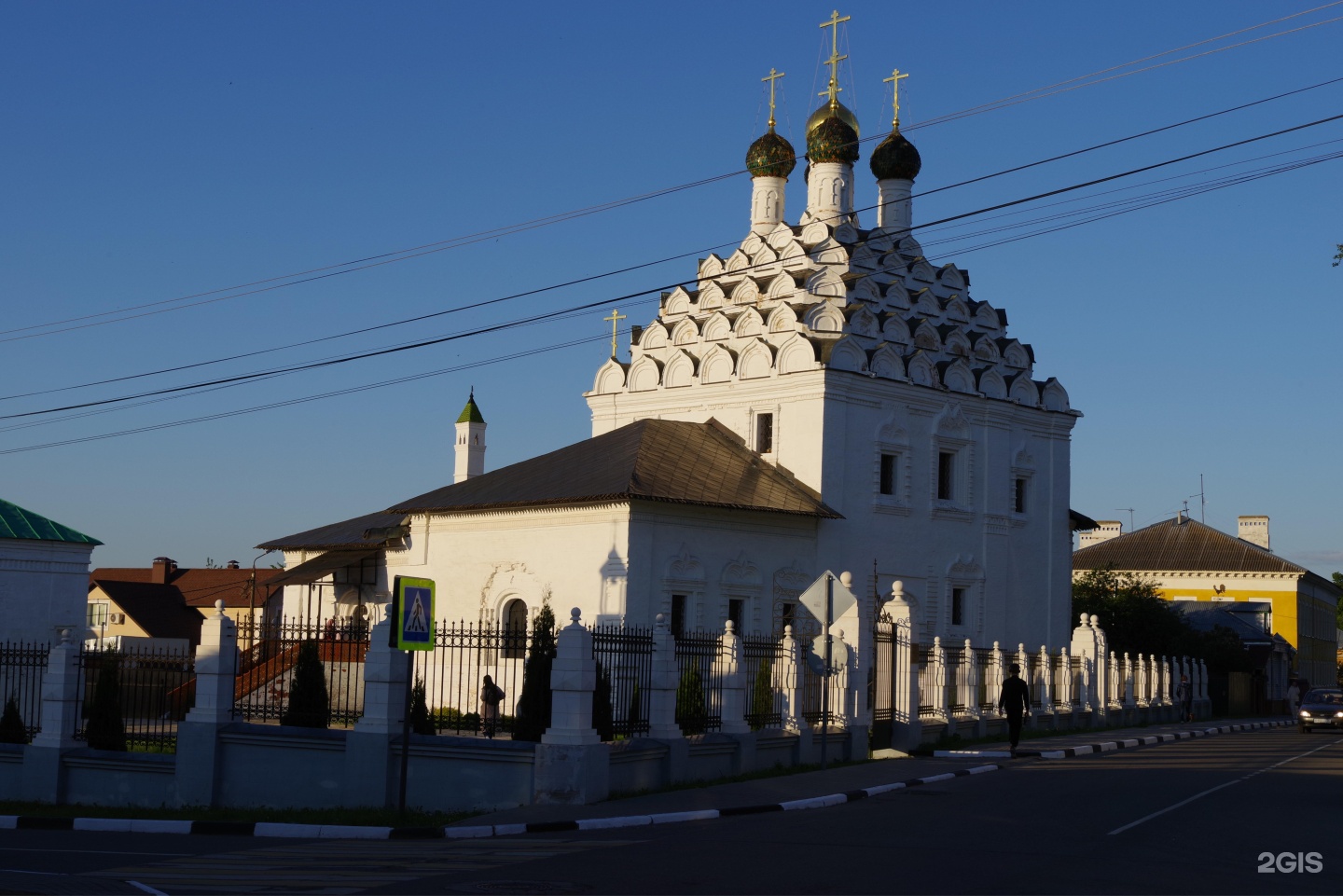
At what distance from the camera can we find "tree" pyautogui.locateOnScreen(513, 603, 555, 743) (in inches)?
586

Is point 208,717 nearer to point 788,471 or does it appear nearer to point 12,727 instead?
point 12,727

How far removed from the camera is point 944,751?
2052 cm

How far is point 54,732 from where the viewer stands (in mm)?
16312

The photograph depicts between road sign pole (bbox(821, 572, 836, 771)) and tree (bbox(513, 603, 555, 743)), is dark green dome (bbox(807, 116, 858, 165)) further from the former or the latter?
tree (bbox(513, 603, 555, 743))

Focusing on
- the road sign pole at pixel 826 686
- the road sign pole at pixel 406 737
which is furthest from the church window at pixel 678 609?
the road sign pole at pixel 406 737

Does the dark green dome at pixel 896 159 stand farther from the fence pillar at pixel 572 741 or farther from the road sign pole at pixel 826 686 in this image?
the fence pillar at pixel 572 741

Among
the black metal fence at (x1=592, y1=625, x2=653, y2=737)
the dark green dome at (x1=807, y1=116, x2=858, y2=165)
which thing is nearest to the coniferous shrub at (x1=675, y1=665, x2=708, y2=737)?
the black metal fence at (x1=592, y1=625, x2=653, y2=737)

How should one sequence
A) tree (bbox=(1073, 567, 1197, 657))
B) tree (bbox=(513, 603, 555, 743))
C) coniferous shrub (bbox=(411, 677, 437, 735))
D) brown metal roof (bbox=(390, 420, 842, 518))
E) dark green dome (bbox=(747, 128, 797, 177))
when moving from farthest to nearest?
tree (bbox=(1073, 567, 1197, 657)) → dark green dome (bbox=(747, 128, 797, 177)) → brown metal roof (bbox=(390, 420, 842, 518)) → coniferous shrub (bbox=(411, 677, 437, 735)) → tree (bbox=(513, 603, 555, 743))

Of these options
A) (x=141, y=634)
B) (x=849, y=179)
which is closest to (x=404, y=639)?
(x=849, y=179)

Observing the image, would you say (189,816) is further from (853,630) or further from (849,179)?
(849,179)

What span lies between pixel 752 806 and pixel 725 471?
15382mm

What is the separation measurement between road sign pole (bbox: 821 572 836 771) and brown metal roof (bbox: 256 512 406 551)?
15865mm

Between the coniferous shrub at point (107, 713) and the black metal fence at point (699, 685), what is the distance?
6.61m

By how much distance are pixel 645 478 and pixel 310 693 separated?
10731 millimetres
